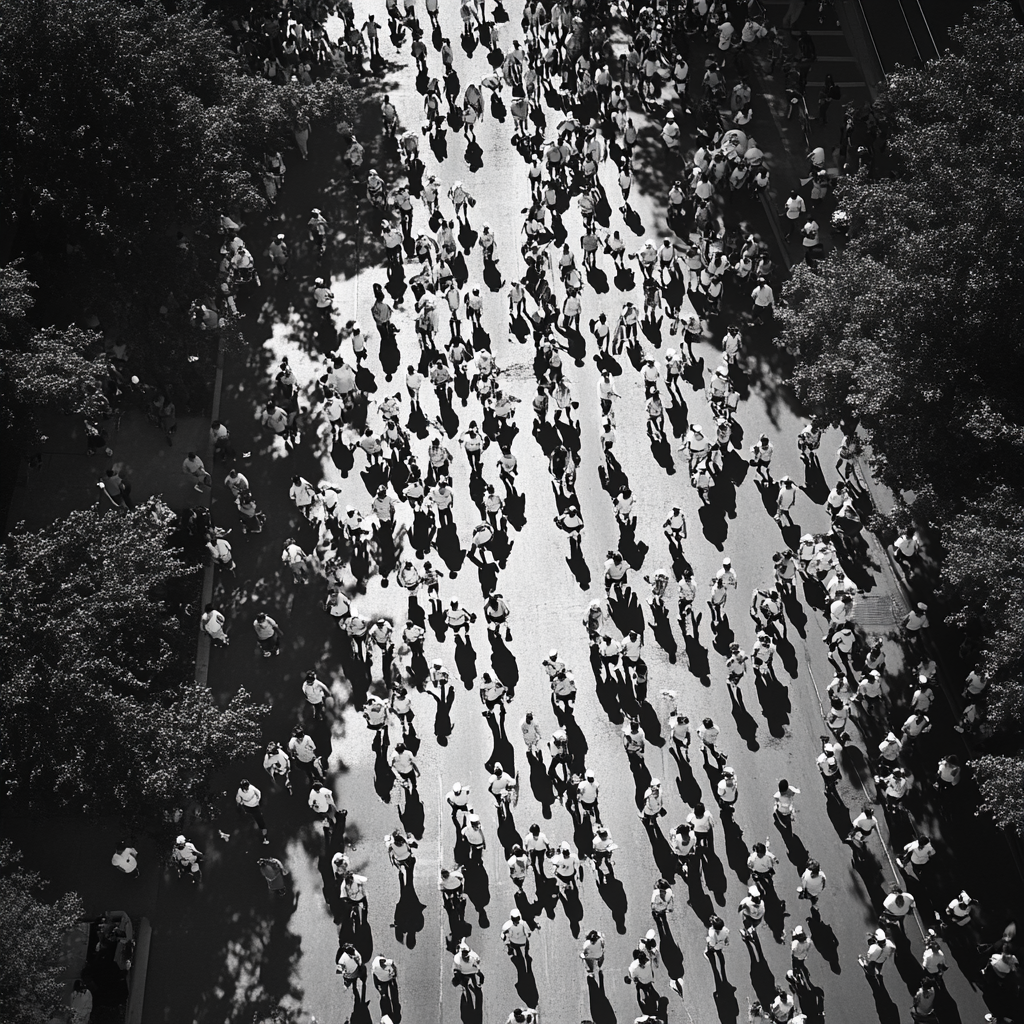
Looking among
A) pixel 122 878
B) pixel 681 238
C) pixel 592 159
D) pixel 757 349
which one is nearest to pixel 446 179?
pixel 592 159

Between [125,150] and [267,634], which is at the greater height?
[125,150]

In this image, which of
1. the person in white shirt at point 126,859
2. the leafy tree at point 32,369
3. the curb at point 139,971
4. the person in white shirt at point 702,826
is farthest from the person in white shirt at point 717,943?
the leafy tree at point 32,369

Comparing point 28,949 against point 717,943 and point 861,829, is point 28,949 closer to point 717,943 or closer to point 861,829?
point 717,943

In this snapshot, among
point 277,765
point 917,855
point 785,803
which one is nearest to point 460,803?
point 277,765

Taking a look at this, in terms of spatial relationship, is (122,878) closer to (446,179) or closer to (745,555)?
(745,555)

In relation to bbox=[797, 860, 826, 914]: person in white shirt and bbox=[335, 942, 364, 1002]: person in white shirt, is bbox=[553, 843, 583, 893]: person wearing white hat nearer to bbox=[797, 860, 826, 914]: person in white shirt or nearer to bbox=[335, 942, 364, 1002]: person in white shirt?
bbox=[335, 942, 364, 1002]: person in white shirt

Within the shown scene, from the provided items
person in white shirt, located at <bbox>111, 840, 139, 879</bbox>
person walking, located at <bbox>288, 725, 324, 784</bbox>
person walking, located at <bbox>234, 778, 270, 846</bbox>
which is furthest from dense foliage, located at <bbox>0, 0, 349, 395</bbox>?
person in white shirt, located at <bbox>111, 840, 139, 879</bbox>
